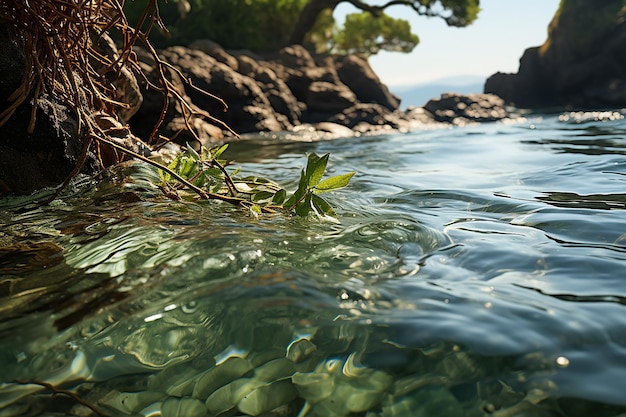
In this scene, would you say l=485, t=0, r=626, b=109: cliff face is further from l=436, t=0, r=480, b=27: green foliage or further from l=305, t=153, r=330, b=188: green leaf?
l=305, t=153, r=330, b=188: green leaf

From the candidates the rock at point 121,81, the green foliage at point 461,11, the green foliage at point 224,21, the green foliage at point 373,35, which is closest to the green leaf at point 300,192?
the rock at point 121,81

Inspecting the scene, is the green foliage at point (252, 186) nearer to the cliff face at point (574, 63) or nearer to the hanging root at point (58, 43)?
the hanging root at point (58, 43)

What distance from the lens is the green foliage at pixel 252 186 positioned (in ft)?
7.20

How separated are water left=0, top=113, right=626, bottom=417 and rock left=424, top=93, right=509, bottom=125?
20121mm

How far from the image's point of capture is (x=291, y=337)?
4.29ft

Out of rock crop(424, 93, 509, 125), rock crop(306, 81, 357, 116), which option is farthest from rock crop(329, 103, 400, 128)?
rock crop(424, 93, 509, 125)

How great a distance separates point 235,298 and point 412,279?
584 millimetres

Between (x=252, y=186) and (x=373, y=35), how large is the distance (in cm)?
3946

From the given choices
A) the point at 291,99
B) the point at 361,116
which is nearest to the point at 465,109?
the point at 361,116

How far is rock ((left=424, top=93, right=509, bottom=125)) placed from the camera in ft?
72.8

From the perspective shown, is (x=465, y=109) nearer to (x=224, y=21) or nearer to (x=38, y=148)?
(x=224, y=21)

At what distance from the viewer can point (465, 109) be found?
936 inches

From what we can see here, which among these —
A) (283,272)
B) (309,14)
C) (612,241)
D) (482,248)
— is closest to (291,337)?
(283,272)

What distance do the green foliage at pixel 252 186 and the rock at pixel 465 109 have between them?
19584 millimetres
